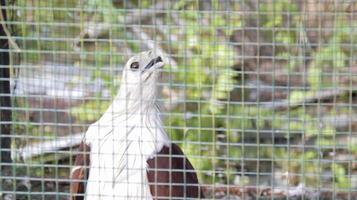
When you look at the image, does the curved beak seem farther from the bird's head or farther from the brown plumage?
the brown plumage

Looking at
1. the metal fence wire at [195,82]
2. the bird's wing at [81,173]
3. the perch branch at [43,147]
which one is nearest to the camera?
the bird's wing at [81,173]

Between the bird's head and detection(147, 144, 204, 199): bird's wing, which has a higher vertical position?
the bird's head

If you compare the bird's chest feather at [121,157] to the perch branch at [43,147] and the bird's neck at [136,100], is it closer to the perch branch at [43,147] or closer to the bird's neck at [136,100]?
the bird's neck at [136,100]

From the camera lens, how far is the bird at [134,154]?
131 inches

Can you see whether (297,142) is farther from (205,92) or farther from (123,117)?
(123,117)

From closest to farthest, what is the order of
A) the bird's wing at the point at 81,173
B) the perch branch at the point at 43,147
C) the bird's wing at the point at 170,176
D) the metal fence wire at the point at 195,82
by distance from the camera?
the bird's wing at the point at 170,176 < the bird's wing at the point at 81,173 < the metal fence wire at the point at 195,82 < the perch branch at the point at 43,147

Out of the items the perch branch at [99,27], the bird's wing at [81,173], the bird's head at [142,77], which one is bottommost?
the bird's wing at [81,173]

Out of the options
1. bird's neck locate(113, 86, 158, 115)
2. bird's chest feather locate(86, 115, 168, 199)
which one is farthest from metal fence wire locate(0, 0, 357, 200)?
bird's chest feather locate(86, 115, 168, 199)

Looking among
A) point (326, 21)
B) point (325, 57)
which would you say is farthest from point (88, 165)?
point (326, 21)

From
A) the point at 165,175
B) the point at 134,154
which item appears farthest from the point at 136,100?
the point at 165,175

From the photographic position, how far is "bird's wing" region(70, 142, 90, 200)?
3.43 metres

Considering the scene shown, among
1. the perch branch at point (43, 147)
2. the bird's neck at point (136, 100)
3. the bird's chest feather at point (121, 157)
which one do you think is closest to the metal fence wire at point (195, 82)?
the perch branch at point (43, 147)

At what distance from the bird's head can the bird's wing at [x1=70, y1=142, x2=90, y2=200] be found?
0.92 feet

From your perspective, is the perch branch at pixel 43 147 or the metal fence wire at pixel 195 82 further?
the perch branch at pixel 43 147
